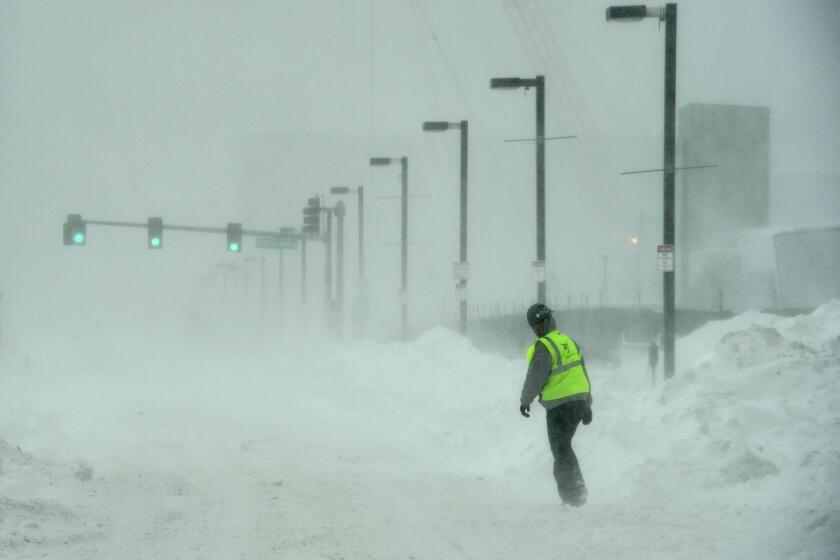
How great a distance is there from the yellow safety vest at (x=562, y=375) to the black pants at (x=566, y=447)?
108 mm

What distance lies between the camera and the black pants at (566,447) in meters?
9.09

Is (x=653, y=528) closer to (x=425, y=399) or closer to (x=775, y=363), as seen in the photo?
(x=775, y=363)

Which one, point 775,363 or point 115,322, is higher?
point 775,363

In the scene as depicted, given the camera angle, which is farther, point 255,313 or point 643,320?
point 255,313

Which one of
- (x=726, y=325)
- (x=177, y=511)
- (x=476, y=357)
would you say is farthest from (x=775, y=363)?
(x=726, y=325)

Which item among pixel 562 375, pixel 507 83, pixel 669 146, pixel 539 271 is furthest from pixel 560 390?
pixel 507 83

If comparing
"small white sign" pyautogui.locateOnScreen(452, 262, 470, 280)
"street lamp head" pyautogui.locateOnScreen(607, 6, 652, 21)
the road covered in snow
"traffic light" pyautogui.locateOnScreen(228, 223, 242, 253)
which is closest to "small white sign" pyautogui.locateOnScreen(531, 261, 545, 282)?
the road covered in snow

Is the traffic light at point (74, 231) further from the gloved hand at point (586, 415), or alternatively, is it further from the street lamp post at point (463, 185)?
the gloved hand at point (586, 415)

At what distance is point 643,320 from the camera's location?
1722 inches

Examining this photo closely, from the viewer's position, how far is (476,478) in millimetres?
11672

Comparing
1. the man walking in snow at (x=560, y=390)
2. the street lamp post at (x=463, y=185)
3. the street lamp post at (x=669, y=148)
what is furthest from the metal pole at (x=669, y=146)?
the street lamp post at (x=463, y=185)

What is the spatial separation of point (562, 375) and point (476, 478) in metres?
3.08

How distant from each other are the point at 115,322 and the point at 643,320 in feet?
417

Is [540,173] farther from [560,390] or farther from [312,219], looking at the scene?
[312,219]
